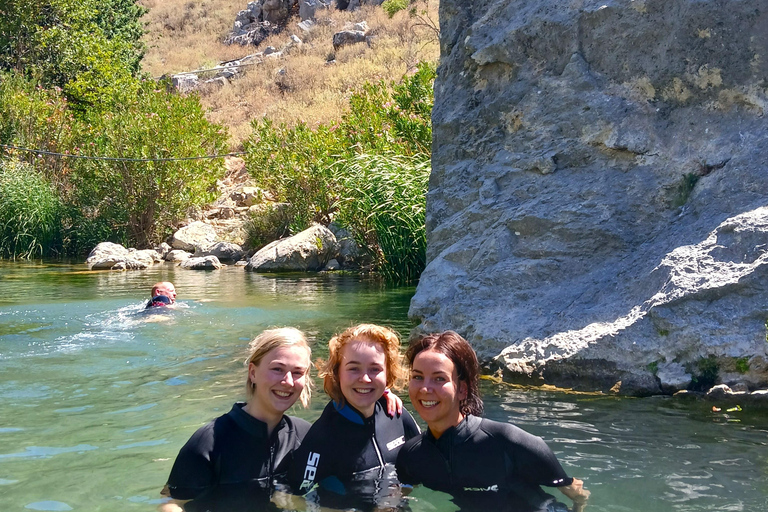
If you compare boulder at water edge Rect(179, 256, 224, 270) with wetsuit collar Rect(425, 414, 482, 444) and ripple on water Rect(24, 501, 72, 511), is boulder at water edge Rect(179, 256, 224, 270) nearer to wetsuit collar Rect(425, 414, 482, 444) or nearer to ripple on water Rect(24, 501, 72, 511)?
ripple on water Rect(24, 501, 72, 511)

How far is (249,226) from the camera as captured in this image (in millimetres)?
17672

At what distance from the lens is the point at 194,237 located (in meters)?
18.1

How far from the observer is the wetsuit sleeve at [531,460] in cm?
321

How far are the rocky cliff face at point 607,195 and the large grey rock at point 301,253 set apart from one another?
295 inches

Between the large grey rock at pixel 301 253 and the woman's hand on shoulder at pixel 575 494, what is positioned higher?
the large grey rock at pixel 301 253

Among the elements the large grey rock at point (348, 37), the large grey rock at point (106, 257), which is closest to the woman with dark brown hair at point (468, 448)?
the large grey rock at point (106, 257)

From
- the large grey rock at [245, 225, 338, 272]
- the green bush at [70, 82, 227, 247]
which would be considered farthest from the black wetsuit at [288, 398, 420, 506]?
the green bush at [70, 82, 227, 247]

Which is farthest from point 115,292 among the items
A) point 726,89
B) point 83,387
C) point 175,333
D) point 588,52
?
point 726,89

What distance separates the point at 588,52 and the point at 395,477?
169 inches

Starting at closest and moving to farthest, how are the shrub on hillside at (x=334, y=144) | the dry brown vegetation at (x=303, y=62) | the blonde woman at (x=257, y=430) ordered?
the blonde woman at (x=257, y=430) < the shrub on hillside at (x=334, y=144) < the dry brown vegetation at (x=303, y=62)

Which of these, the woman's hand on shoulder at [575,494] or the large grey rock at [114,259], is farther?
the large grey rock at [114,259]

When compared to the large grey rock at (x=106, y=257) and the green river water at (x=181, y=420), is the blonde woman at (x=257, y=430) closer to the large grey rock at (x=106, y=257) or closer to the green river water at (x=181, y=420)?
the green river water at (x=181, y=420)

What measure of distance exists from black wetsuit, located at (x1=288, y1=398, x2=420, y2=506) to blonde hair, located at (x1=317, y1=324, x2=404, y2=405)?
9 centimetres

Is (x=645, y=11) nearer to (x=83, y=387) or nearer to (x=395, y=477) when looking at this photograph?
(x=395, y=477)
